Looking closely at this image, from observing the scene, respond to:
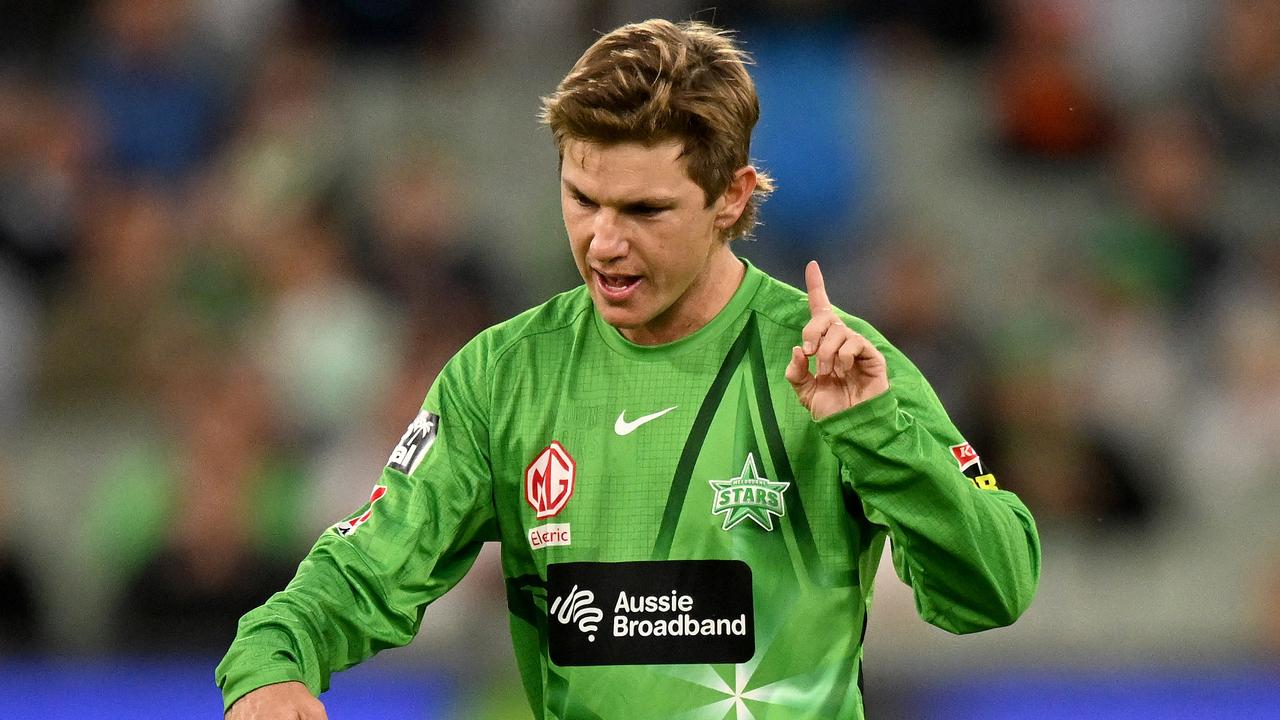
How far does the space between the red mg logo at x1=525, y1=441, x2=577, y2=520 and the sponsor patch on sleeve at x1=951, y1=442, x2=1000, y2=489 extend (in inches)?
30.2

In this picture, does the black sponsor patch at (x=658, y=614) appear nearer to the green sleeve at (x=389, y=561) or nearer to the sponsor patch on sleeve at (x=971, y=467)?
the green sleeve at (x=389, y=561)

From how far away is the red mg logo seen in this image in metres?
3.85

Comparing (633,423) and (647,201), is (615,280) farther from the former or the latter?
(633,423)

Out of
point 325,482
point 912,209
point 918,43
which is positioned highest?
point 918,43

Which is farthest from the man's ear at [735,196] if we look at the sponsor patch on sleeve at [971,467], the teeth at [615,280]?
the sponsor patch on sleeve at [971,467]

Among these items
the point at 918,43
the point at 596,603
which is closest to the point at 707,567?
the point at 596,603

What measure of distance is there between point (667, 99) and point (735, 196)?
0.30m

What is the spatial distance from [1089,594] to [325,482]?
11.2ft

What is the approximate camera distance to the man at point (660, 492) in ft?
11.8

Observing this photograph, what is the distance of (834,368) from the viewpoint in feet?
11.2

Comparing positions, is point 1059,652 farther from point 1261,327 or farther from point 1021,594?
point 1021,594

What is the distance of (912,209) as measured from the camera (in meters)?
9.66

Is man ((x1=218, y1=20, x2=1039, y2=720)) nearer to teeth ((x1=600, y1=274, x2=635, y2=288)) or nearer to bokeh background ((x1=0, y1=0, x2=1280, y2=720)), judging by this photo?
teeth ((x1=600, y1=274, x2=635, y2=288))

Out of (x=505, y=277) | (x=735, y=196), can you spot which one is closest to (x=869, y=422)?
(x=735, y=196)
